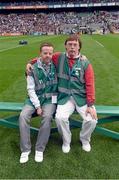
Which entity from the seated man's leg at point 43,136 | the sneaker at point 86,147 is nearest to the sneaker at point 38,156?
the seated man's leg at point 43,136

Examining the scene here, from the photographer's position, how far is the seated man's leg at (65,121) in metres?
5.20

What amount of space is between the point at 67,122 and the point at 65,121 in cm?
5

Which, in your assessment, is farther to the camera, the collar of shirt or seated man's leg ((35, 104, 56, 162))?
the collar of shirt

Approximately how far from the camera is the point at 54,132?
594 cm

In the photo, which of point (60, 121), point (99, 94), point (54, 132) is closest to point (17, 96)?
point (99, 94)

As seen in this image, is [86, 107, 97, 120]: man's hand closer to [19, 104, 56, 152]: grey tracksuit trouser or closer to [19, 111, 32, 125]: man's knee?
[19, 104, 56, 152]: grey tracksuit trouser

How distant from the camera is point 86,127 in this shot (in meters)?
5.27

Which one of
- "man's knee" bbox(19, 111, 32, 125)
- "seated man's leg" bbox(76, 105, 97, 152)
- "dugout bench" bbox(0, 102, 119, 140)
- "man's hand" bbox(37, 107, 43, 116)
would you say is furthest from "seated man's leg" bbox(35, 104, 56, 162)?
"dugout bench" bbox(0, 102, 119, 140)

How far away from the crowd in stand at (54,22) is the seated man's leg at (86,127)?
61.2 meters

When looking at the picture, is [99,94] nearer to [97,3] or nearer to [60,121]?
[60,121]

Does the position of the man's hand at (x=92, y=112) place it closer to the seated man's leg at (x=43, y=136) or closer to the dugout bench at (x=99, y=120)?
the dugout bench at (x=99, y=120)

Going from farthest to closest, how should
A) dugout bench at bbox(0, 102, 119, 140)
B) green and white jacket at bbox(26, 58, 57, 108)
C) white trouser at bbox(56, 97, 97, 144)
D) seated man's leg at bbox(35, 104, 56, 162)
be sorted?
dugout bench at bbox(0, 102, 119, 140) → green and white jacket at bbox(26, 58, 57, 108) → white trouser at bbox(56, 97, 97, 144) → seated man's leg at bbox(35, 104, 56, 162)

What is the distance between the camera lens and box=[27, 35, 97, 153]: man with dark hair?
17.2 feet

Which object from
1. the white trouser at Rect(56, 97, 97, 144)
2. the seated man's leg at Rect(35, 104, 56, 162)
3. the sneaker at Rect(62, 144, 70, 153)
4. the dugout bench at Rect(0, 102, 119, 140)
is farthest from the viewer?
the dugout bench at Rect(0, 102, 119, 140)
